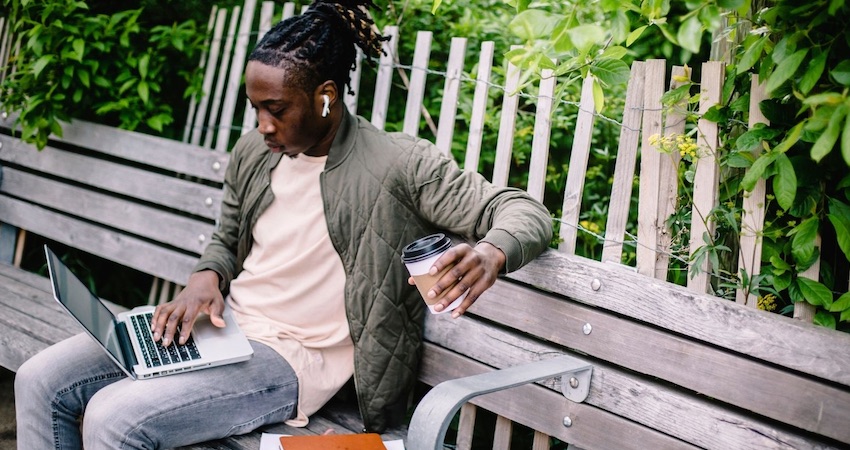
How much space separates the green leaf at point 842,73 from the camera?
1.58m

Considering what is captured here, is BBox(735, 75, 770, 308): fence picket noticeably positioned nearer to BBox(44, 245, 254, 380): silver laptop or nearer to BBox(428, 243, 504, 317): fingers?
BBox(428, 243, 504, 317): fingers

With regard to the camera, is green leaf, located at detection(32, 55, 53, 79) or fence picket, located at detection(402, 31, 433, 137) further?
green leaf, located at detection(32, 55, 53, 79)

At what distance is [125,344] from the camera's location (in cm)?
244

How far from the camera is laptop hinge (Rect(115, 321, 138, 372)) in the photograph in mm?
2357

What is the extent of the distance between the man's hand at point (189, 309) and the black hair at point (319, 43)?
74 centimetres

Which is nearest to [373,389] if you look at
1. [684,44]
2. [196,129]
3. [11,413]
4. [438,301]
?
[438,301]

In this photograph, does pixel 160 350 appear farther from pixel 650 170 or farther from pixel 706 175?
pixel 706 175

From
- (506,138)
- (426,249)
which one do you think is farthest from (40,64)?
(426,249)

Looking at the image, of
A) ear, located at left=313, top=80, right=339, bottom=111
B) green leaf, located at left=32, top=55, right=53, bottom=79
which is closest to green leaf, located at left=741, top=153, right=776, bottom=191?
ear, located at left=313, top=80, right=339, bottom=111

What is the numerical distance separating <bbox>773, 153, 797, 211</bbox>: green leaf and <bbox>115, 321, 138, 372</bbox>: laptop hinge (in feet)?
5.93

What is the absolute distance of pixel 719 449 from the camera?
80.6 inches

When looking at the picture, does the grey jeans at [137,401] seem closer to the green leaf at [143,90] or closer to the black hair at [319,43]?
the black hair at [319,43]

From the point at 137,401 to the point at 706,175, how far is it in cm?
165

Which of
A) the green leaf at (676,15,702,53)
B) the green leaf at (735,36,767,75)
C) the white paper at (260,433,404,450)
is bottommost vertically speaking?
the white paper at (260,433,404,450)
